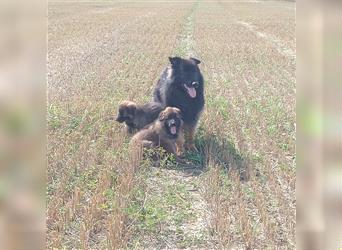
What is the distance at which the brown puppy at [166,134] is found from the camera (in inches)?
242

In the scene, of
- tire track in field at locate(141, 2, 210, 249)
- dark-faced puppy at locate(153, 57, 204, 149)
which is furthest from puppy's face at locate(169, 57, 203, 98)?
tire track in field at locate(141, 2, 210, 249)

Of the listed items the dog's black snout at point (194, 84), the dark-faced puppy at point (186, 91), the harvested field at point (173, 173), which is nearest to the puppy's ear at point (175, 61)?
the dark-faced puppy at point (186, 91)

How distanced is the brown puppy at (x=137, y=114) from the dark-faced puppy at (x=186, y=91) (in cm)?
20

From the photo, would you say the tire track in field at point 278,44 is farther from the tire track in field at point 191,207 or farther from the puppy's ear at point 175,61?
the tire track in field at point 191,207

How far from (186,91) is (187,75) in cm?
24

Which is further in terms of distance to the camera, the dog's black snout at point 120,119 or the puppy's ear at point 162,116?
the dog's black snout at point 120,119

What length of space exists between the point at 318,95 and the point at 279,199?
374 centimetres

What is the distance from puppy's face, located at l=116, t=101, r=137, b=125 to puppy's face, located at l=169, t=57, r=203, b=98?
37.0 inches

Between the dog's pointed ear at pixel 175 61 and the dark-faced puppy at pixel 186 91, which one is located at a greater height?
the dog's pointed ear at pixel 175 61

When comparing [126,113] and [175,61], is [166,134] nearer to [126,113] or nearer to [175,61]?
[175,61]

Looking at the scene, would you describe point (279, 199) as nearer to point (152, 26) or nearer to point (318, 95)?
point (318, 95)

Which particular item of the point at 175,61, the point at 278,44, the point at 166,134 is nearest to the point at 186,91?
the point at 175,61

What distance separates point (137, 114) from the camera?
713cm

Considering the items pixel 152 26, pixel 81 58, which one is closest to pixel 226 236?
pixel 81 58
